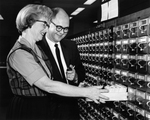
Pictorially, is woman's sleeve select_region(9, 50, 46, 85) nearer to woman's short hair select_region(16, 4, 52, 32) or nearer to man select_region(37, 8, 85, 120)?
woman's short hair select_region(16, 4, 52, 32)

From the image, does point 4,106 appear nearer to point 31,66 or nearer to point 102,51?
point 102,51

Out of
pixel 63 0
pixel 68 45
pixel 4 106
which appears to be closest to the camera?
pixel 68 45

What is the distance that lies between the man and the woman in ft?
1.32

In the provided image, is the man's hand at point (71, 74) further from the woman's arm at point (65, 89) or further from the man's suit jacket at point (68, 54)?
the woman's arm at point (65, 89)

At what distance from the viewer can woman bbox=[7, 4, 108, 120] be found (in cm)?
163

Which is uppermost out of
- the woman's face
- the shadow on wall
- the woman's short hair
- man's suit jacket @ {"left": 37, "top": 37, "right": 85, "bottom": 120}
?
the woman's short hair

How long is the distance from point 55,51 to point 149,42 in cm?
90

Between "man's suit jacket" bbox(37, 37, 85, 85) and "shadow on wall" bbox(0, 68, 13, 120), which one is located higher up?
"man's suit jacket" bbox(37, 37, 85, 85)

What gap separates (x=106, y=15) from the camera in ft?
11.1

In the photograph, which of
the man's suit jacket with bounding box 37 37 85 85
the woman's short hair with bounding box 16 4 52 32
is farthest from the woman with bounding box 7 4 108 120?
the man's suit jacket with bounding box 37 37 85 85

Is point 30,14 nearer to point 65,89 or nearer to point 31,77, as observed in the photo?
point 31,77

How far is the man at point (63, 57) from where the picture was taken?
225 cm

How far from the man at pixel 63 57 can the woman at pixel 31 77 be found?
404 mm

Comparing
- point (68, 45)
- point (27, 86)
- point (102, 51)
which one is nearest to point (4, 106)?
point (102, 51)
